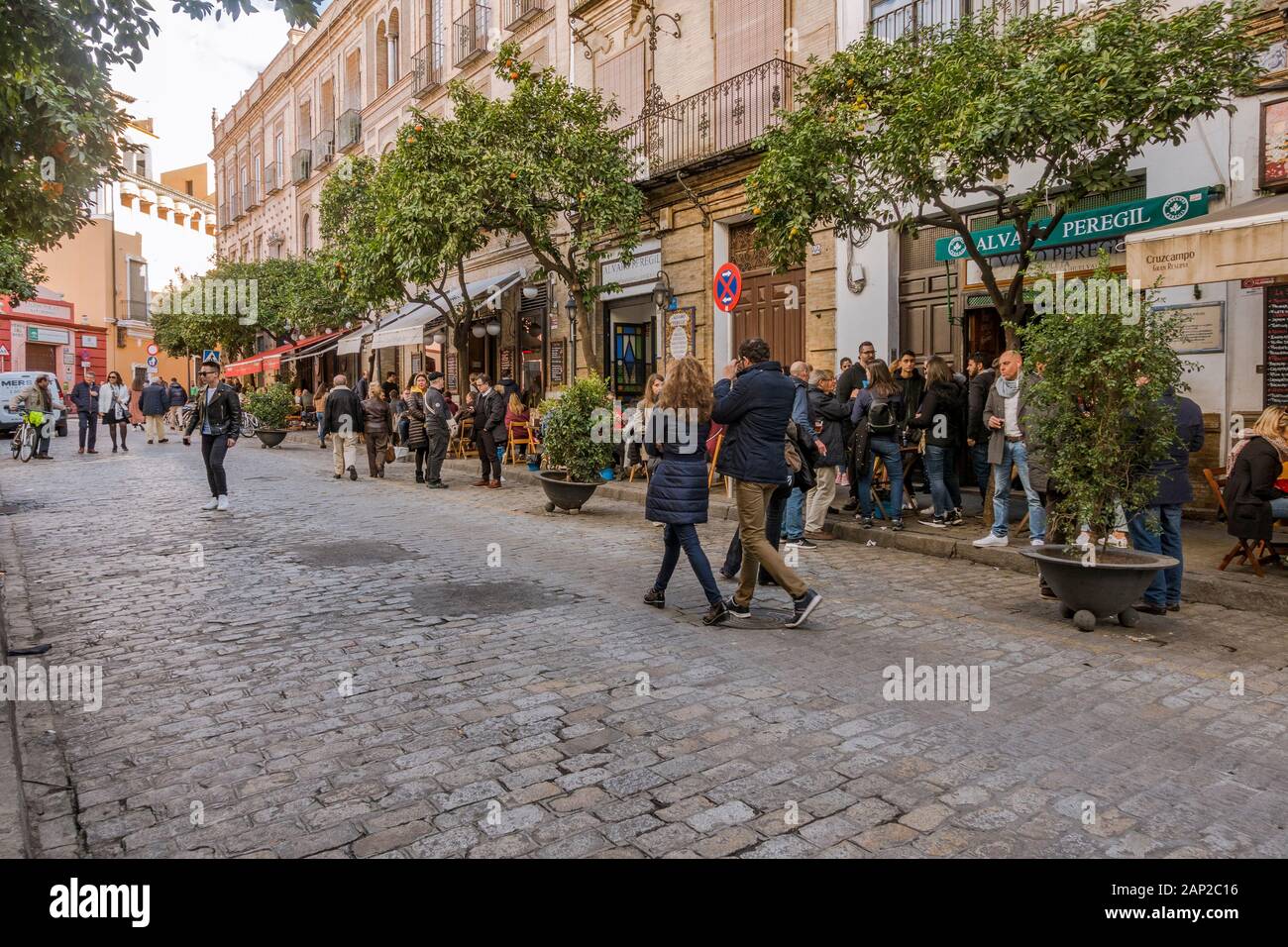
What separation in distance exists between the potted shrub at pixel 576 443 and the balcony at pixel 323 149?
85.4 feet

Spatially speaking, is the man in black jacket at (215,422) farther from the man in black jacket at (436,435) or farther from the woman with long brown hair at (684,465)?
the woman with long brown hair at (684,465)

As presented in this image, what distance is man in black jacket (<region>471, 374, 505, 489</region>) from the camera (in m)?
15.0

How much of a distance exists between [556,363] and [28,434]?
11.2 m

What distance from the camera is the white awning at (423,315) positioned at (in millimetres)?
22250

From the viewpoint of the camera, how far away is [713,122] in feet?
56.9

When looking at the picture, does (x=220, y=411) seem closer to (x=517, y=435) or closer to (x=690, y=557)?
(x=517, y=435)

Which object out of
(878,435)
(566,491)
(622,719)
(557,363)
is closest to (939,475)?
(878,435)

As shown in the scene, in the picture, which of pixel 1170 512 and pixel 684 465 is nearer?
pixel 684 465

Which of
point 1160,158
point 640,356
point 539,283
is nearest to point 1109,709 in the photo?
point 1160,158

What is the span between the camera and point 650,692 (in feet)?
15.6

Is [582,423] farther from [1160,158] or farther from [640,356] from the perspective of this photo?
[640,356]

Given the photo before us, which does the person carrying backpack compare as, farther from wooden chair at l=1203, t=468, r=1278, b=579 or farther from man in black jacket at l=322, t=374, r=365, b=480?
man in black jacket at l=322, t=374, r=365, b=480

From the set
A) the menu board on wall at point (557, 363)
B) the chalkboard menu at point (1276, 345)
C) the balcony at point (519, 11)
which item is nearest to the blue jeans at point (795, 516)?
the chalkboard menu at point (1276, 345)
